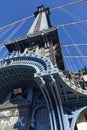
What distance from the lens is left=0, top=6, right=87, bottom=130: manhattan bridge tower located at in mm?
9763

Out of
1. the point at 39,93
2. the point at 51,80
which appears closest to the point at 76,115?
the point at 51,80

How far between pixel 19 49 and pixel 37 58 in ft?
15.0

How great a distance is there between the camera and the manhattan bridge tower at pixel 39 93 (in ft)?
32.0

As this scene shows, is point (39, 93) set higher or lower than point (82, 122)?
higher

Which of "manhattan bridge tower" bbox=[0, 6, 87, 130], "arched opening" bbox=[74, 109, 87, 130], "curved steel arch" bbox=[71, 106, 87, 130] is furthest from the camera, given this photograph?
"arched opening" bbox=[74, 109, 87, 130]

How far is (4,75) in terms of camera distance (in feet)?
42.4

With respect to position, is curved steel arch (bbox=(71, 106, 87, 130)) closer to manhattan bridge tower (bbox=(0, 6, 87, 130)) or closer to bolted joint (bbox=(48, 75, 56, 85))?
manhattan bridge tower (bbox=(0, 6, 87, 130))

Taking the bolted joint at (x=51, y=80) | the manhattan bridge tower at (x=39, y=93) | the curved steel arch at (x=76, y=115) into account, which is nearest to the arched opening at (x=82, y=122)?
the manhattan bridge tower at (x=39, y=93)

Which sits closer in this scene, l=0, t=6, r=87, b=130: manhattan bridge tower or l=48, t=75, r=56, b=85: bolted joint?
l=48, t=75, r=56, b=85: bolted joint

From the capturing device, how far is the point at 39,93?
12477 millimetres

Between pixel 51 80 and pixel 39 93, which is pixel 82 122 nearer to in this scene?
pixel 51 80

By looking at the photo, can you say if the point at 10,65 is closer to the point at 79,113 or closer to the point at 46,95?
the point at 46,95

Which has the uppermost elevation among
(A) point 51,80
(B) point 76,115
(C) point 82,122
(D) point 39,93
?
(D) point 39,93

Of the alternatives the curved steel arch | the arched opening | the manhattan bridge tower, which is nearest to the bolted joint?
the manhattan bridge tower
